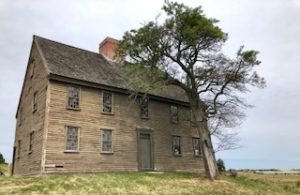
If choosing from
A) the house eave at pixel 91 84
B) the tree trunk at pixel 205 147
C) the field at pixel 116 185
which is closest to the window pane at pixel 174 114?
the house eave at pixel 91 84

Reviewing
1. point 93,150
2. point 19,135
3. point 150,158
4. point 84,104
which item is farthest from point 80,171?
point 19,135

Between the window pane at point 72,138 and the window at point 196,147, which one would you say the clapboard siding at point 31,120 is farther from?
the window at point 196,147

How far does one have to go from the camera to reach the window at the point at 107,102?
872 inches

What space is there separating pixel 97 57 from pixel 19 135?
27.9 feet

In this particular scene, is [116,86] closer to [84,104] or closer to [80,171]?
[84,104]

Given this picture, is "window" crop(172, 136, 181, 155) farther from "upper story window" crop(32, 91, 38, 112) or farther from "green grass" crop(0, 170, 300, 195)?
"upper story window" crop(32, 91, 38, 112)

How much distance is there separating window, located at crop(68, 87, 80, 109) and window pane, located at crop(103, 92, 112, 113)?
2076 mm

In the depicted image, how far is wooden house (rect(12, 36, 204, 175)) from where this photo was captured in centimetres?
1952

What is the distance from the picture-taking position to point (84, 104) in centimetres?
2092

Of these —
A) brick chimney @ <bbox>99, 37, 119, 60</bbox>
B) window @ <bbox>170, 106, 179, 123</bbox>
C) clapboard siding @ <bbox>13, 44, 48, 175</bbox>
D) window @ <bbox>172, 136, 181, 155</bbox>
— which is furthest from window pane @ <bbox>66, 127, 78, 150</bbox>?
brick chimney @ <bbox>99, 37, 119, 60</bbox>

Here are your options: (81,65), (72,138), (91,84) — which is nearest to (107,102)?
(91,84)

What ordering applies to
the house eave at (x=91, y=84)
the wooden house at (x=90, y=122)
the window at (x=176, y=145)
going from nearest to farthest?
the wooden house at (x=90, y=122)
the house eave at (x=91, y=84)
the window at (x=176, y=145)

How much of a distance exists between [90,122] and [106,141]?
1732 mm

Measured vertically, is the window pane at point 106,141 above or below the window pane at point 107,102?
below
